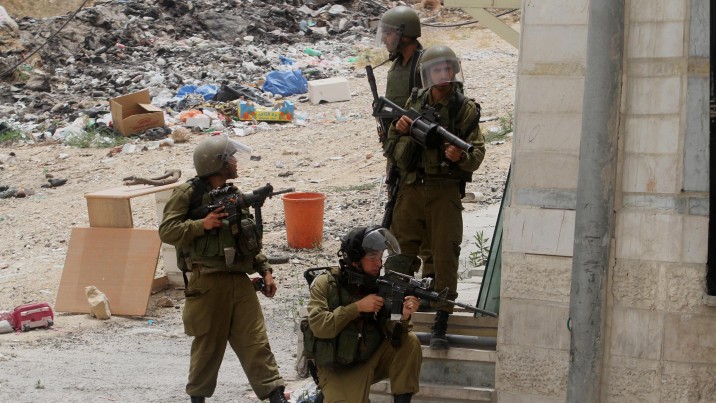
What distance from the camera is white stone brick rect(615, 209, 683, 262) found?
16.2 ft

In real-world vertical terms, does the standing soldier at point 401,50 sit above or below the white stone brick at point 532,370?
above

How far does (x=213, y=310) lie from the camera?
6.17 metres

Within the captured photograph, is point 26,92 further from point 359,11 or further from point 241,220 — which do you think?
point 241,220

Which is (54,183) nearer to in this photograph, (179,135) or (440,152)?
(179,135)

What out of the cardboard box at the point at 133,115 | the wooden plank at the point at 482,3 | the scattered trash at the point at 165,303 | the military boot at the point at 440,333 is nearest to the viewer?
the military boot at the point at 440,333

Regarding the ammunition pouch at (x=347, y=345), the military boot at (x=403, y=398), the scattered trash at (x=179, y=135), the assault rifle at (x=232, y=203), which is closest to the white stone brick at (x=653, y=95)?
the ammunition pouch at (x=347, y=345)

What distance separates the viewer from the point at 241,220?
6152 millimetres

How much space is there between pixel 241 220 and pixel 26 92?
16.4 metres

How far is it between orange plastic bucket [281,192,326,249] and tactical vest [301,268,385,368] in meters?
5.45

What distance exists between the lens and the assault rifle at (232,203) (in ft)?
20.1

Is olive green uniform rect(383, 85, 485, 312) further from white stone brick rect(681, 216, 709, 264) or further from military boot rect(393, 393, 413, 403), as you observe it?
white stone brick rect(681, 216, 709, 264)

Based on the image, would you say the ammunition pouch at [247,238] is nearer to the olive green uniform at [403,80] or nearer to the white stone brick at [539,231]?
the olive green uniform at [403,80]

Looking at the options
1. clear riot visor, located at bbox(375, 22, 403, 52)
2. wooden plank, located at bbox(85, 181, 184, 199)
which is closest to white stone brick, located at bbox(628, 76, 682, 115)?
clear riot visor, located at bbox(375, 22, 403, 52)

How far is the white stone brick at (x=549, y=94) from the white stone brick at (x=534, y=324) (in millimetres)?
983
